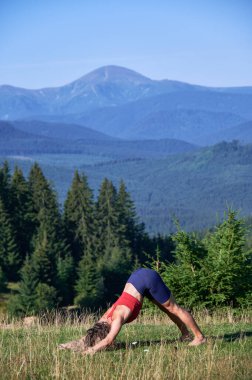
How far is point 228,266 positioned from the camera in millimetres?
17578

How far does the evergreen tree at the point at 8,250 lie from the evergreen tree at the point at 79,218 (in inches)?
394

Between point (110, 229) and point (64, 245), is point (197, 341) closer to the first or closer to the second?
Result: point (64, 245)

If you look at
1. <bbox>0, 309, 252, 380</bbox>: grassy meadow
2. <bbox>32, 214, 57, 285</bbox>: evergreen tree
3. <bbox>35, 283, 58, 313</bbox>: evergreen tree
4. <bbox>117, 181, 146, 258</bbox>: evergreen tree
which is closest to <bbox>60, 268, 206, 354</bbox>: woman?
<bbox>0, 309, 252, 380</bbox>: grassy meadow

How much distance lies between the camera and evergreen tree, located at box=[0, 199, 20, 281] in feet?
282

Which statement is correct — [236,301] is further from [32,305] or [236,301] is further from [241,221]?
[32,305]

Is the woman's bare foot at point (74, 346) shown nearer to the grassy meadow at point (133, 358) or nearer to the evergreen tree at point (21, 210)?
the grassy meadow at point (133, 358)

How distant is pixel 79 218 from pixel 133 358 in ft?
296

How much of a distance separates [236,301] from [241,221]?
1.86 m

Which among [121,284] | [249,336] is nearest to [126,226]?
[121,284]

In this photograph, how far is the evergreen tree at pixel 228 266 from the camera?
17.5 meters

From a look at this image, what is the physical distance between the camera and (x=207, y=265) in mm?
17703

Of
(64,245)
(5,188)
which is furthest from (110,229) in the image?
(5,188)

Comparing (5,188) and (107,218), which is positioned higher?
(5,188)

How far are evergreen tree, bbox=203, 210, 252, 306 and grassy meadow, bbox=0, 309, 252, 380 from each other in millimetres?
4787
